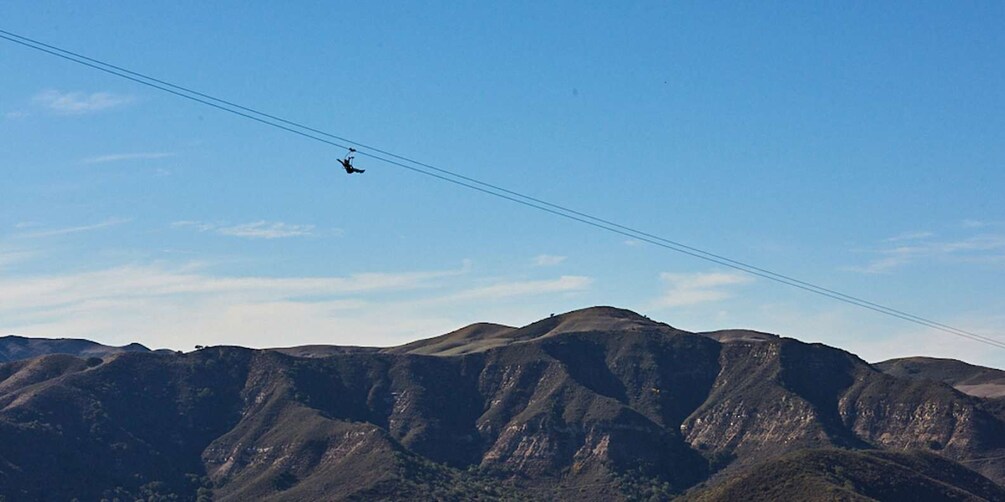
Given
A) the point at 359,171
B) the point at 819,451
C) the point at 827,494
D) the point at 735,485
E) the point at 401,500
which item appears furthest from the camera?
the point at 401,500

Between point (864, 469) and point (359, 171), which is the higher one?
point (359, 171)

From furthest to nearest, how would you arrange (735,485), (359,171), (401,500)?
1. (401,500)
2. (735,485)
3. (359,171)

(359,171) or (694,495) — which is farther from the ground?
(359,171)

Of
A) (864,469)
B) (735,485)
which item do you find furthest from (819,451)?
(735,485)

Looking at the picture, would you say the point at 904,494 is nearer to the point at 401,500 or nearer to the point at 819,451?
the point at 819,451

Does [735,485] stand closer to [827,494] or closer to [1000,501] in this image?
[827,494]

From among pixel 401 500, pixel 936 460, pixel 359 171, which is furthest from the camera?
pixel 401 500

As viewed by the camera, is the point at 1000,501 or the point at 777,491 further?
the point at 1000,501

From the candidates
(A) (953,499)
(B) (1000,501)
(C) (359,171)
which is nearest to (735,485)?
(A) (953,499)

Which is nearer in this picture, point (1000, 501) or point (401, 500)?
point (1000, 501)

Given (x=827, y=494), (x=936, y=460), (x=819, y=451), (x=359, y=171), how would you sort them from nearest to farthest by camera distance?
(x=359, y=171), (x=827, y=494), (x=819, y=451), (x=936, y=460)
